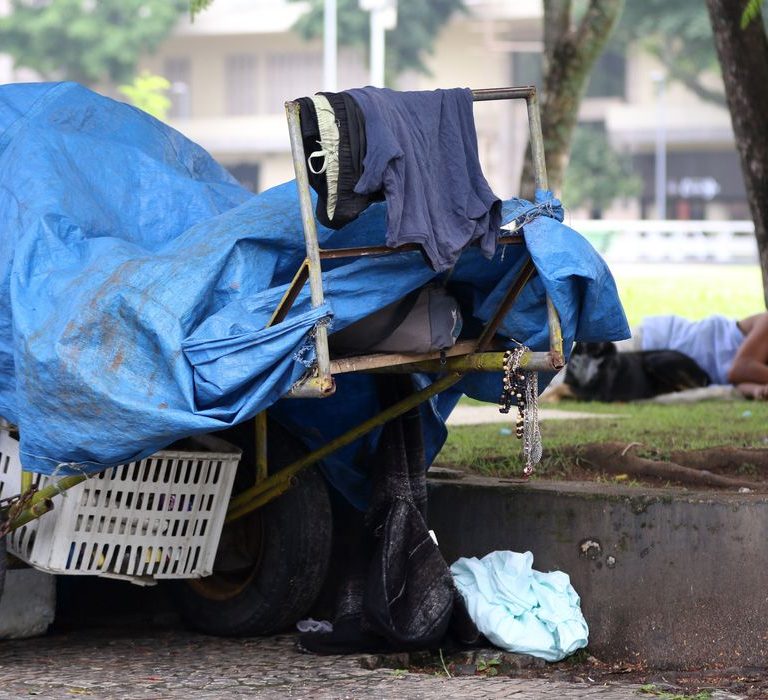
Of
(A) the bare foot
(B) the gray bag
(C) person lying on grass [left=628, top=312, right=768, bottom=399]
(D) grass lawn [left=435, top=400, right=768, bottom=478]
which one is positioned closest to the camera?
(B) the gray bag

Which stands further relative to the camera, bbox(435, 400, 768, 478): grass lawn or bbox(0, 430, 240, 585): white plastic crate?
bbox(435, 400, 768, 478): grass lawn

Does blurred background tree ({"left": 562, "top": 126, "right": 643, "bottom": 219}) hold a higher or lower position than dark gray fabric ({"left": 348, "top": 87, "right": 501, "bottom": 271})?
higher

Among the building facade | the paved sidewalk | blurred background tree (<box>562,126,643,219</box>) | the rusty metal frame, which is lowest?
the paved sidewalk

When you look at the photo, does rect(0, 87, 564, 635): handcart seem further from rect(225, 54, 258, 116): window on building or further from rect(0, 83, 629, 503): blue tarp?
rect(225, 54, 258, 116): window on building

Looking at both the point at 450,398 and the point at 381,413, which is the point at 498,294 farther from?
the point at 450,398

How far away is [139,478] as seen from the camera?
425 cm

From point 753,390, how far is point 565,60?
256 cm

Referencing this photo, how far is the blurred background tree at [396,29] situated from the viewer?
4547 centimetres

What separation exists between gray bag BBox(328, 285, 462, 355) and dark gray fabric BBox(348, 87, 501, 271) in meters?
0.31

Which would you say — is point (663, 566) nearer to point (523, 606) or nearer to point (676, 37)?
point (523, 606)

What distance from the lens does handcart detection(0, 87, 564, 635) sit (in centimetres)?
402

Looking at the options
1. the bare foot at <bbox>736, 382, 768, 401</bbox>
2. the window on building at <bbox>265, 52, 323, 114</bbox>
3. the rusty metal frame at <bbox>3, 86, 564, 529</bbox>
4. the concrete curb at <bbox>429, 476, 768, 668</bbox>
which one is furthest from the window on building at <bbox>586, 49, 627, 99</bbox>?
the rusty metal frame at <bbox>3, 86, 564, 529</bbox>

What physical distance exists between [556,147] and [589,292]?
568cm

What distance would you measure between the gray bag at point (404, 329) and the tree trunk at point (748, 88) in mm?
2866
